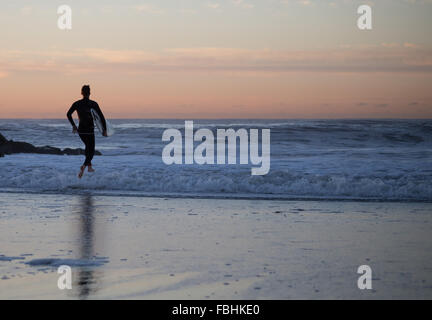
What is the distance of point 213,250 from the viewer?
7656mm

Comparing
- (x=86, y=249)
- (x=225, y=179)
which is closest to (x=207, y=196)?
(x=225, y=179)

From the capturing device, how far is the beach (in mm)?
5871

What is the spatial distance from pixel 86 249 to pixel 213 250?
152 centimetres

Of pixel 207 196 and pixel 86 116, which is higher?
pixel 86 116

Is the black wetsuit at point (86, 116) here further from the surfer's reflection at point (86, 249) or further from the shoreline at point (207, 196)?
the shoreline at point (207, 196)

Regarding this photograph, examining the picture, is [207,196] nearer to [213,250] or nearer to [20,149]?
[213,250]

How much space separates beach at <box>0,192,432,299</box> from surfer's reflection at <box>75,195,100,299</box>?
1cm

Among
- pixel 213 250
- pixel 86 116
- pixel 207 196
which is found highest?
pixel 86 116

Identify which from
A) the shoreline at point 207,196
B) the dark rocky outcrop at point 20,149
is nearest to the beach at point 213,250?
the shoreline at point 207,196

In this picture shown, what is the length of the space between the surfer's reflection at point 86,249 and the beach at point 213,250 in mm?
12

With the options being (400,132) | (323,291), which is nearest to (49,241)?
(323,291)

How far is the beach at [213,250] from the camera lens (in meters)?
5.87

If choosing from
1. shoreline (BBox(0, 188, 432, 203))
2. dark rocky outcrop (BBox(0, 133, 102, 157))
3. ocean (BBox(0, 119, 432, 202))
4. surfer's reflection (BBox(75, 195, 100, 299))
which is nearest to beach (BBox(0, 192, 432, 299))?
surfer's reflection (BBox(75, 195, 100, 299))
